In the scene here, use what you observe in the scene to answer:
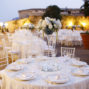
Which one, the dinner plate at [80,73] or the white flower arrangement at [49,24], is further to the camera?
the white flower arrangement at [49,24]

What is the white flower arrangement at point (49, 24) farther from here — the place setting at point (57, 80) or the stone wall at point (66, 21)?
the stone wall at point (66, 21)

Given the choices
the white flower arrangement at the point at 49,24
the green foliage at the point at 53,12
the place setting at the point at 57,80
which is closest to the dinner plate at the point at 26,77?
the place setting at the point at 57,80

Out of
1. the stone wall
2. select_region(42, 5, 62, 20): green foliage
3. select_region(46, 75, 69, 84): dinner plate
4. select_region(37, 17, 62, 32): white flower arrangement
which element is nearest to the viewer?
select_region(46, 75, 69, 84): dinner plate

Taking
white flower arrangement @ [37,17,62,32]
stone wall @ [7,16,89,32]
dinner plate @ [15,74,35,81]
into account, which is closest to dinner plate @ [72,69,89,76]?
dinner plate @ [15,74,35,81]

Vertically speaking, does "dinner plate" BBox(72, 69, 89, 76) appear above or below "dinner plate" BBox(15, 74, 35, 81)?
below

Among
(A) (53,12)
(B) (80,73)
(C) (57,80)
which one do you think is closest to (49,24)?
(B) (80,73)

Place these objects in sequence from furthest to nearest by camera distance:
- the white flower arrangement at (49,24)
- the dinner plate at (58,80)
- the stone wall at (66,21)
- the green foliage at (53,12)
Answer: the stone wall at (66,21) → the green foliage at (53,12) → the white flower arrangement at (49,24) → the dinner plate at (58,80)

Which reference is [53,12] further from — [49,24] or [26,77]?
[26,77]

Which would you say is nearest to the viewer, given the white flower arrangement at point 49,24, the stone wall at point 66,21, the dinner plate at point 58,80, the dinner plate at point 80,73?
the dinner plate at point 58,80

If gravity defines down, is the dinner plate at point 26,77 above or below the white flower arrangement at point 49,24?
below

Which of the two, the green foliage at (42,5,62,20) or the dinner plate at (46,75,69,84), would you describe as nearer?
the dinner plate at (46,75,69,84)

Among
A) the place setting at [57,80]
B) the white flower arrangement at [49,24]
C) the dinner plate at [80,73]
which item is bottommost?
the dinner plate at [80,73]

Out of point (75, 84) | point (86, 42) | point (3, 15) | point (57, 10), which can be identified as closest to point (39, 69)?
point (75, 84)

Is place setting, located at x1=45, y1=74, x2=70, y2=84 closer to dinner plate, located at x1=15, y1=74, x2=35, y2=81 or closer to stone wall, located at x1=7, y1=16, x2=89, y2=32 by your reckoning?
dinner plate, located at x1=15, y1=74, x2=35, y2=81
